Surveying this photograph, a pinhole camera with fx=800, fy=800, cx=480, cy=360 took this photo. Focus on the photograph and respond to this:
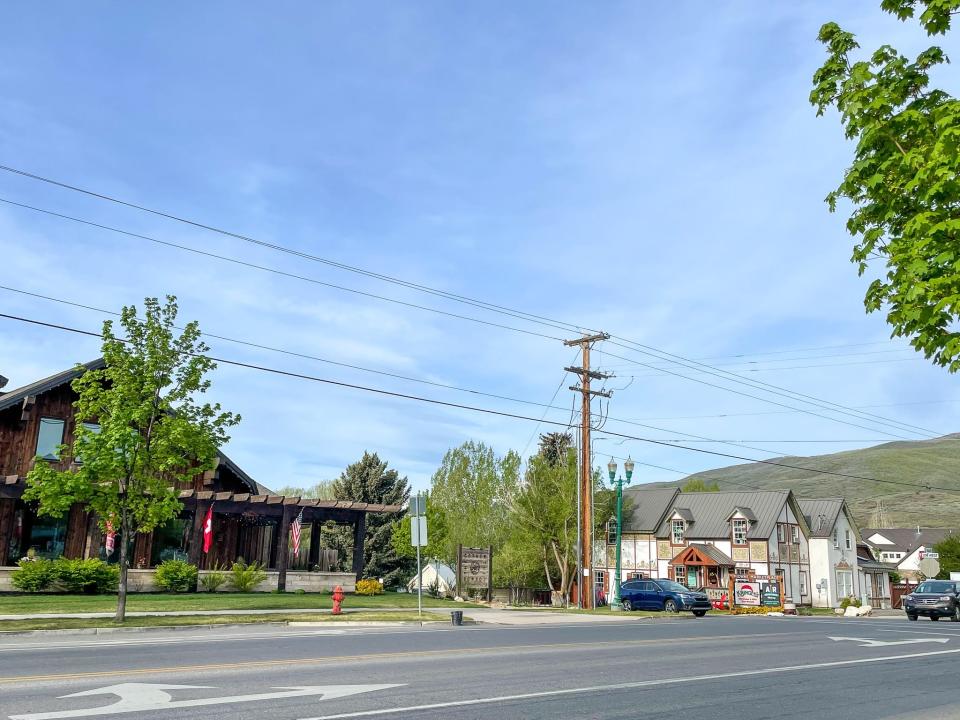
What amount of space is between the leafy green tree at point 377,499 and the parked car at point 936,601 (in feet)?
88.8

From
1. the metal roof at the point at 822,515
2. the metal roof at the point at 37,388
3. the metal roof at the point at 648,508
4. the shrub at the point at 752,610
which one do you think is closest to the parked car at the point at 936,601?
the shrub at the point at 752,610

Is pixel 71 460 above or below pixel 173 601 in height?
above

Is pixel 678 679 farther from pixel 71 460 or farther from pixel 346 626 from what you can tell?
pixel 71 460

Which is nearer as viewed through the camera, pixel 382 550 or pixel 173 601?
pixel 173 601

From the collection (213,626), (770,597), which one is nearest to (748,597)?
(770,597)

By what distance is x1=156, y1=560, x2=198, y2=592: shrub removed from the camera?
28781mm

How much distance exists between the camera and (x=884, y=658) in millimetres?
15070

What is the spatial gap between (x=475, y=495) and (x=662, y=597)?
19.6 metres

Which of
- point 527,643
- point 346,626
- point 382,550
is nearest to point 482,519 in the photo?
point 382,550

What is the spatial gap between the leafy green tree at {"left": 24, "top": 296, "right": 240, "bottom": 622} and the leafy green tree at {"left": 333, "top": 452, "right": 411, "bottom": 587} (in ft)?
86.7

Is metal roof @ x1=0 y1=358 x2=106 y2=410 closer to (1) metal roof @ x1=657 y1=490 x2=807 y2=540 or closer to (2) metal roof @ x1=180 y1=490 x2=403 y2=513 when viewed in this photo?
(2) metal roof @ x1=180 y1=490 x2=403 y2=513

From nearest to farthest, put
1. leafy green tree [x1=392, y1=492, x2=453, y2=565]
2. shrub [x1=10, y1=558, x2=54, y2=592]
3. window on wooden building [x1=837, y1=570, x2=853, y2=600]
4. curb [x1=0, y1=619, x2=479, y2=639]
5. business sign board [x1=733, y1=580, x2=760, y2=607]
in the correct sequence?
curb [x1=0, y1=619, x2=479, y2=639]
shrub [x1=10, y1=558, x2=54, y2=592]
business sign board [x1=733, y1=580, x2=760, y2=607]
leafy green tree [x1=392, y1=492, x2=453, y2=565]
window on wooden building [x1=837, y1=570, x2=853, y2=600]

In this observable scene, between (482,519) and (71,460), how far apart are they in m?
25.4

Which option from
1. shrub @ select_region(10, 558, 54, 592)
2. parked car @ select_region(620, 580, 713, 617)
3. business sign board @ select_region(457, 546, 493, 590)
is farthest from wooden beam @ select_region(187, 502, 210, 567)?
parked car @ select_region(620, 580, 713, 617)
